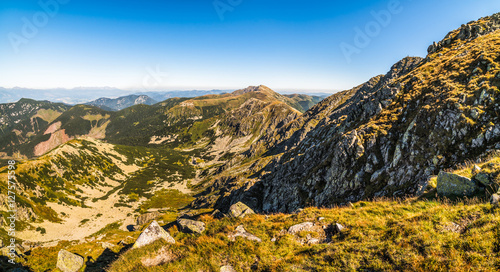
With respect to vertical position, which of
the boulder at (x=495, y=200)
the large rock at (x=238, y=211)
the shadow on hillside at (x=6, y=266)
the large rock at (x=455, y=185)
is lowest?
the shadow on hillside at (x=6, y=266)

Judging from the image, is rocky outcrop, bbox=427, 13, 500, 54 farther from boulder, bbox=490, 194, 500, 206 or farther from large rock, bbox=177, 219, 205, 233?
large rock, bbox=177, 219, 205, 233

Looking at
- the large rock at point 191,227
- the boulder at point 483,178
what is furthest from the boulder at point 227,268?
the boulder at point 483,178

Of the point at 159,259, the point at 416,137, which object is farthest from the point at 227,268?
the point at 416,137

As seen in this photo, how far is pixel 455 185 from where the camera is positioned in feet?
43.5

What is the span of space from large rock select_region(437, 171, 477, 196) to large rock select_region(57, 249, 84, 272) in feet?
134

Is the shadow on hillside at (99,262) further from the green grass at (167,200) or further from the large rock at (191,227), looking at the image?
the green grass at (167,200)

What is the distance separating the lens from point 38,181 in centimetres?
13012

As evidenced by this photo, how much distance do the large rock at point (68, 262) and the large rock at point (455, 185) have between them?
134 feet

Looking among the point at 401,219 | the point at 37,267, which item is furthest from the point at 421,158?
the point at 37,267

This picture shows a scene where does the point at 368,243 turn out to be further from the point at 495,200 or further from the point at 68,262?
the point at 68,262

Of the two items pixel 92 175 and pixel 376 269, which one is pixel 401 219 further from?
pixel 92 175

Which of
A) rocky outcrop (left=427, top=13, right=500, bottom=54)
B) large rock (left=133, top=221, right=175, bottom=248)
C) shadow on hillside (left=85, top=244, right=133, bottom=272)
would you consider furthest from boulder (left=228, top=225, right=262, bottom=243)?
rocky outcrop (left=427, top=13, right=500, bottom=54)

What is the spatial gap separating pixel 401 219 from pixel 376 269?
507 cm

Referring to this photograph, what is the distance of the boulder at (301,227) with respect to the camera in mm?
15531
